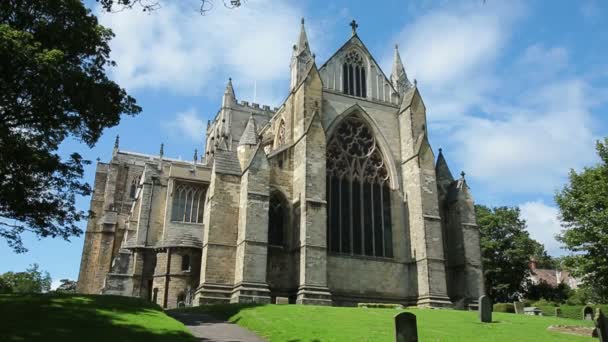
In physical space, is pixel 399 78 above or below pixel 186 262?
above

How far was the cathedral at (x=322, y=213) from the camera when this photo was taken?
26.0 meters

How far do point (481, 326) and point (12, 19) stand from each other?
742 inches

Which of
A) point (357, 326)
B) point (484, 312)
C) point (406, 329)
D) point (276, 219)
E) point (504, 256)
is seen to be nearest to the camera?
point (406, 329)

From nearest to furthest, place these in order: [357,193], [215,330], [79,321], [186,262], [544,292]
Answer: [79,321] → [215,330] → [357,193] → [186,262] → [544,292]

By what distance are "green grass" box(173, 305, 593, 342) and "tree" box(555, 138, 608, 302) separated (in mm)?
8137

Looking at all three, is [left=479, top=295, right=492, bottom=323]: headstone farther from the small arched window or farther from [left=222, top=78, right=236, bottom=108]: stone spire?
[left=222, top=78, right=236, bottom=108]: stone spire

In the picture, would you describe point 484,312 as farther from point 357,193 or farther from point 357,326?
point 357,193

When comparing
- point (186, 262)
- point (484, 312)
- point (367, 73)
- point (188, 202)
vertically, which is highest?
point (367, 73)

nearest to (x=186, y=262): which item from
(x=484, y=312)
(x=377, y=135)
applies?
(x=377, y=135)

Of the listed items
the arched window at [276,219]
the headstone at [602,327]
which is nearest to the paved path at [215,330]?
the arched window at [276,219]

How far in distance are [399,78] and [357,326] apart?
77.5 ft

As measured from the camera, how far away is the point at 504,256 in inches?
1794

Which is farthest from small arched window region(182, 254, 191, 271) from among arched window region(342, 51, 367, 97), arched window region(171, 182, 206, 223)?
arched window region(342, 51, 367, 97)

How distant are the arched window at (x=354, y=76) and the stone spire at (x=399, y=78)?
3113mm
